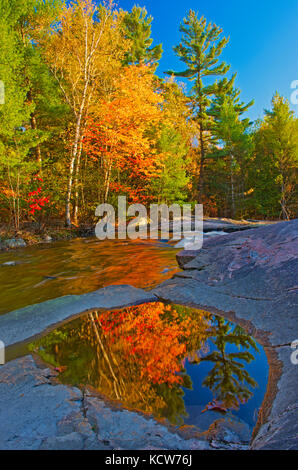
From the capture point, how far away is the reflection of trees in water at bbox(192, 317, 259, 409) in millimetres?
1890

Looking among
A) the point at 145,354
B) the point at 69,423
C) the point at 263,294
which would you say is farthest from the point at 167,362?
the point at 263,294

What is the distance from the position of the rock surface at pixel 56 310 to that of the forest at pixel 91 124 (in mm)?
7790

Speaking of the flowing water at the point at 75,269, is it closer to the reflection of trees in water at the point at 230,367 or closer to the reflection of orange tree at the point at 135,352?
the reflection of orange tree at the point at 135,352

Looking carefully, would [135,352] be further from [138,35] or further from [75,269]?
[138,35]

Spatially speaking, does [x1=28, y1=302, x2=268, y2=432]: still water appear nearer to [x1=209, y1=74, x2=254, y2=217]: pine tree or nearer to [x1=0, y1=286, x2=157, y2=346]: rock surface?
[x1=0, y1=286, x2=157, y2=346]: rock surface

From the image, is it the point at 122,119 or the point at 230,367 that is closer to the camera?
the point at 230,367

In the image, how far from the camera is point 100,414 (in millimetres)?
1659

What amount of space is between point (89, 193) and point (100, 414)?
50.1 ft

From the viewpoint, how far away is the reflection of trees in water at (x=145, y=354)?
192cm

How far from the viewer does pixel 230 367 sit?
224 cm

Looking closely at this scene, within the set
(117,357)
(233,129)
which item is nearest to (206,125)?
(233,129)

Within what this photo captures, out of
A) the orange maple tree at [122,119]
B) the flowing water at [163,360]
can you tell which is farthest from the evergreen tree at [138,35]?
the flowing water at [163,360]

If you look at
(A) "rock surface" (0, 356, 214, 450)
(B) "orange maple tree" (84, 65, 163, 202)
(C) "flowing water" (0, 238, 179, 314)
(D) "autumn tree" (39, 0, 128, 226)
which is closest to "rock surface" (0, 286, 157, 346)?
(C) "flowing water" (0, 238, 179, 314)

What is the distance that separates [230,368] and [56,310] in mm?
2241
